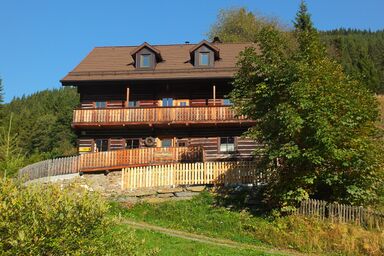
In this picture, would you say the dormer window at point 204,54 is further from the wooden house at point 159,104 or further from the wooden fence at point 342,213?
the wooden fence at point 342,213

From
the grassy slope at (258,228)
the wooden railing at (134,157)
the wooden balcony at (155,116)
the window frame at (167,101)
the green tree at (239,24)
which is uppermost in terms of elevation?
the green tree at (239,24)

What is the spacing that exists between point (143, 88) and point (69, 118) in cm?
5467

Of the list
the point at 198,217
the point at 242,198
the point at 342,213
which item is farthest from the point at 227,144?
the point at 342,213

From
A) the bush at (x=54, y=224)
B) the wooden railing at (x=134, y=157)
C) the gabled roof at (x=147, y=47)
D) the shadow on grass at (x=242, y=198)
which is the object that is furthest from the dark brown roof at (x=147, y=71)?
the bush at (x=54, y=224)

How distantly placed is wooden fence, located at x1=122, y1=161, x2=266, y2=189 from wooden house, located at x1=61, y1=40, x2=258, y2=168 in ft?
11.4

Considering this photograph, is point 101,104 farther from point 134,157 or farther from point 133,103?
point 134,157

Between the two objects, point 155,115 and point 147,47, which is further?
point 147,47

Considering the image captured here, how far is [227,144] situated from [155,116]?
5431mm

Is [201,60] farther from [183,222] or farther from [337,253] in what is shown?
[337,253]

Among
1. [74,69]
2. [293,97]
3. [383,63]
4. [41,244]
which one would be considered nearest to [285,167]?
[293,97]

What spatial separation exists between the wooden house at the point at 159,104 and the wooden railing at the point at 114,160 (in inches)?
21.9

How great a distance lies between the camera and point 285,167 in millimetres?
19062

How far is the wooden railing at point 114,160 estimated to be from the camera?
2520 cm

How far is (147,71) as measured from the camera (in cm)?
3105
